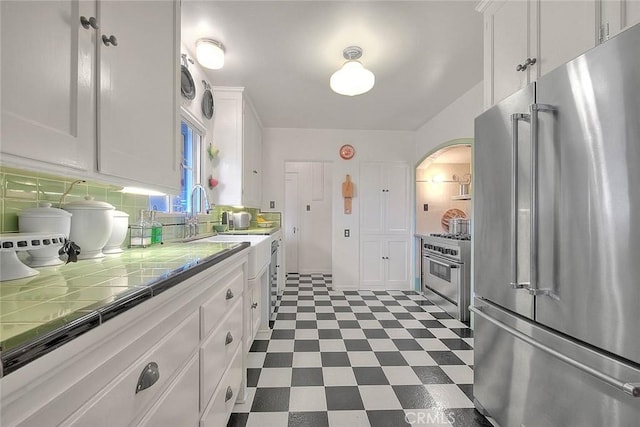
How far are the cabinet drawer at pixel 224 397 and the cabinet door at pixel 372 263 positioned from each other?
10.0 ft

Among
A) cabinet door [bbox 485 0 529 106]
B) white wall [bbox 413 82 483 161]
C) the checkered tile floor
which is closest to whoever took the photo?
cabinet door [bbox 485 0 529 106]

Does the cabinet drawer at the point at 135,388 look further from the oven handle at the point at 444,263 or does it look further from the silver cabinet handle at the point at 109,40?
the oven handle at the point at 444,263

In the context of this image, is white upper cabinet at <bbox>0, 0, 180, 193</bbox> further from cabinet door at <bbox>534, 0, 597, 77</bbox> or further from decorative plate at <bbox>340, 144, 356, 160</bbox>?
decorative plate at <bbox>340, 144, 356, 160</bbox>

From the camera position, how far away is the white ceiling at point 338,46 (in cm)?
184

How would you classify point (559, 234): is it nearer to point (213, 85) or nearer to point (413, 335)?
point (413, 335)

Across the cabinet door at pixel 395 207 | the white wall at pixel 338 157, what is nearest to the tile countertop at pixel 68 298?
the white wall at pixel 338 157

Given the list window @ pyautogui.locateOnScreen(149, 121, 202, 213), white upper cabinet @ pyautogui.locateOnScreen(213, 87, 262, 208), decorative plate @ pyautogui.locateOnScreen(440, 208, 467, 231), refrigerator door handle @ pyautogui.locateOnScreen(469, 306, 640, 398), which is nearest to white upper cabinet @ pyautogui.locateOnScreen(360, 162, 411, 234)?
decorative plate @ pyautogui.locateOnScreen(440, 208, 467, 231)

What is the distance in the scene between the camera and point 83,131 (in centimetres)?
84

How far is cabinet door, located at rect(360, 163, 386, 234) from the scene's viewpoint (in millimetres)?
4484

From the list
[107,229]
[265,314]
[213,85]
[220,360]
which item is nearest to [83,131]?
[107,229]

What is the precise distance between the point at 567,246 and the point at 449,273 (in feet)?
8.02

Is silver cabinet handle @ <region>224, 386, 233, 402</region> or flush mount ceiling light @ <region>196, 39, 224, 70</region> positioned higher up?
flush mount ceiling light @ <region>196, 39, 224, 70</region>

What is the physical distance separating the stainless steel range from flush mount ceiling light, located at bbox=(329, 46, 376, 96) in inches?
81.2

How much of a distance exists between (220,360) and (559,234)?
1473mm
